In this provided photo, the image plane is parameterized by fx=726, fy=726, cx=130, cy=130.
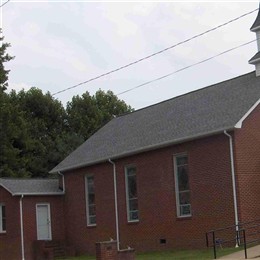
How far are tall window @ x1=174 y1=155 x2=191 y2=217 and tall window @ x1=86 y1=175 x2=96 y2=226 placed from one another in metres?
7.64

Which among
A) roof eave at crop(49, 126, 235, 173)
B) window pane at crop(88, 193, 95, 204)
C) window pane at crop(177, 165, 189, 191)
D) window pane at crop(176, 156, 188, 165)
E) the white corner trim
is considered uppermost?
the white corner trim

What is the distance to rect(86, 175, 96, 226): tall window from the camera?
3969cm

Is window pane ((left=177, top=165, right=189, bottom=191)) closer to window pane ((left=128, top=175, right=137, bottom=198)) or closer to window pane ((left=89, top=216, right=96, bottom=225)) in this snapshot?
window pane ((left=128, top=175, right=137, bottom=198))

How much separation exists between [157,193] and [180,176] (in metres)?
1.79

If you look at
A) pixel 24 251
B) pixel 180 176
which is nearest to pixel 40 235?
pixel 24 251

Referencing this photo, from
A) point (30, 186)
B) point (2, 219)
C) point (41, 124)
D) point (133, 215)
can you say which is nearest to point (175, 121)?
point (133, 215)

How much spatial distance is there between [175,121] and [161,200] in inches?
155

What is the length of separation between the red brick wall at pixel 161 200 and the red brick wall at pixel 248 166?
0.54 meters

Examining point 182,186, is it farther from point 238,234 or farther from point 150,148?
point 238,234

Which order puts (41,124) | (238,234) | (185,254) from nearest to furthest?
(238,234)
(185,254)
(41,124)

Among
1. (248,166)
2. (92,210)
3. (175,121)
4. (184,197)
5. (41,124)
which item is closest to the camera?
(248,166)

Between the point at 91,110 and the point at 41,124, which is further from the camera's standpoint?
the point at 91,110

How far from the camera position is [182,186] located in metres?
33.0

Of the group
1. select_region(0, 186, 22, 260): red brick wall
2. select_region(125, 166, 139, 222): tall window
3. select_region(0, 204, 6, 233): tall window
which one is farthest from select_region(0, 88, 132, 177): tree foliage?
select_region(125, 166, 139, 222): tall window
